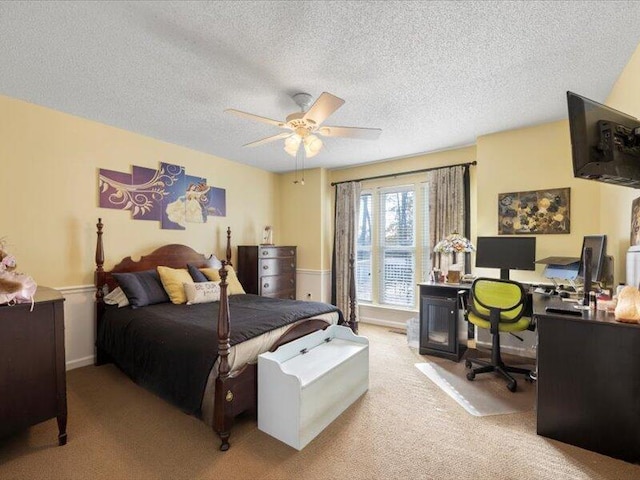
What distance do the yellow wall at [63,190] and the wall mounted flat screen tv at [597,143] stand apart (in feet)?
13.1

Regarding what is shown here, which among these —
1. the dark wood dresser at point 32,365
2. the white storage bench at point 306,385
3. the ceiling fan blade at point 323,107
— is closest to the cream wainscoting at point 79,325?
the dark wood dresser at point 32,365

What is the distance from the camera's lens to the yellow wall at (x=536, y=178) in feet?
10.1

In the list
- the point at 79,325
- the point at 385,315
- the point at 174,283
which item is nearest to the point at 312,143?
the point at 174,283

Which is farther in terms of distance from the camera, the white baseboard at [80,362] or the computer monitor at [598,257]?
the white baseboard at [80,362]

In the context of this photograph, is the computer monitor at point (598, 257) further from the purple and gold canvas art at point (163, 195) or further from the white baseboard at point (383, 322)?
the purple and gold canvas art at point (163, 195)

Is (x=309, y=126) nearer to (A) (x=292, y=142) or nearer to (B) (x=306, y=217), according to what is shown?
(A) (x=292, y=142)

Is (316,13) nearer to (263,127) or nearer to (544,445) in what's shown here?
(263,127)

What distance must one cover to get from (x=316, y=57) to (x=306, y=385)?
217cm

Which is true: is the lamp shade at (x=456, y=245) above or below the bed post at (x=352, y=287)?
above

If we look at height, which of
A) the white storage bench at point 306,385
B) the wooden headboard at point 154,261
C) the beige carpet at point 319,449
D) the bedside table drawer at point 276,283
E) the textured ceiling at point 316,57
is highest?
the textured ceiling at point 316,57

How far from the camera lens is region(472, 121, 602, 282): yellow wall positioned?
10.1 feet

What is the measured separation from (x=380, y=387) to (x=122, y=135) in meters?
3.80

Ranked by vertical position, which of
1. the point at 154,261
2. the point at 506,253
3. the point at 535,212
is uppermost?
the point at 535,212

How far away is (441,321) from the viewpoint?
11.2 feet
